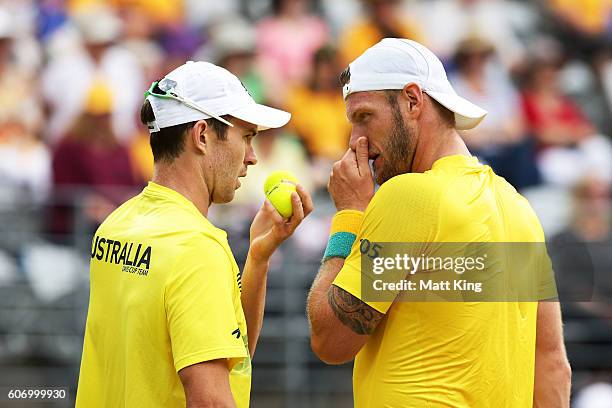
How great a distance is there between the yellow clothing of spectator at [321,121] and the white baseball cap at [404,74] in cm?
587

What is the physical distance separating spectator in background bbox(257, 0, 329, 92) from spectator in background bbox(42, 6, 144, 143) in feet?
4.31

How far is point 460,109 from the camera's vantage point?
3910 millimetres

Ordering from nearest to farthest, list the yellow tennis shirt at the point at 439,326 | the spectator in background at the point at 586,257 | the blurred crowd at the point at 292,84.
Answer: the yellow tennis shirt at the point at 439,326
the spectator in background at the point at 586,257
the blurred crowd at the point at 292,84

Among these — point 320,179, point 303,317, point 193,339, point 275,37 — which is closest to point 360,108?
point 193,339

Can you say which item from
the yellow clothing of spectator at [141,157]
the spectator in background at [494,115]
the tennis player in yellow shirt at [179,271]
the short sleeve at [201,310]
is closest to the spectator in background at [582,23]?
the spectator in background at [494,115]

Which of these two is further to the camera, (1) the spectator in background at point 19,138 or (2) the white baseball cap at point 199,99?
(1) the spectator in background at point 19,138

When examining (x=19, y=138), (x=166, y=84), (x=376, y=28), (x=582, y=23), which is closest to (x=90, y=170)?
(x=19, y=138)

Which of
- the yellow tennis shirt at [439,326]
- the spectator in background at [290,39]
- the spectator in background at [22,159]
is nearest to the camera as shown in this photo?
the yellow tennis shirt at [439,326]

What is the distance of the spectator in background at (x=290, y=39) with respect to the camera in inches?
406

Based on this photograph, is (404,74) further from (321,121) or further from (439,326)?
(321,121)

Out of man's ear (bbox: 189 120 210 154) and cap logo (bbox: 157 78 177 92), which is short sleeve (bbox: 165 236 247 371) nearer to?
man's ear (bbox: 189 120 210 154)

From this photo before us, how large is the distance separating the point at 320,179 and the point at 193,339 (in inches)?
241

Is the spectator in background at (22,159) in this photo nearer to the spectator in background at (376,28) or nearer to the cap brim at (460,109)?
the spectator in background at (376,28)

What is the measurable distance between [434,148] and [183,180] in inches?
36.0
